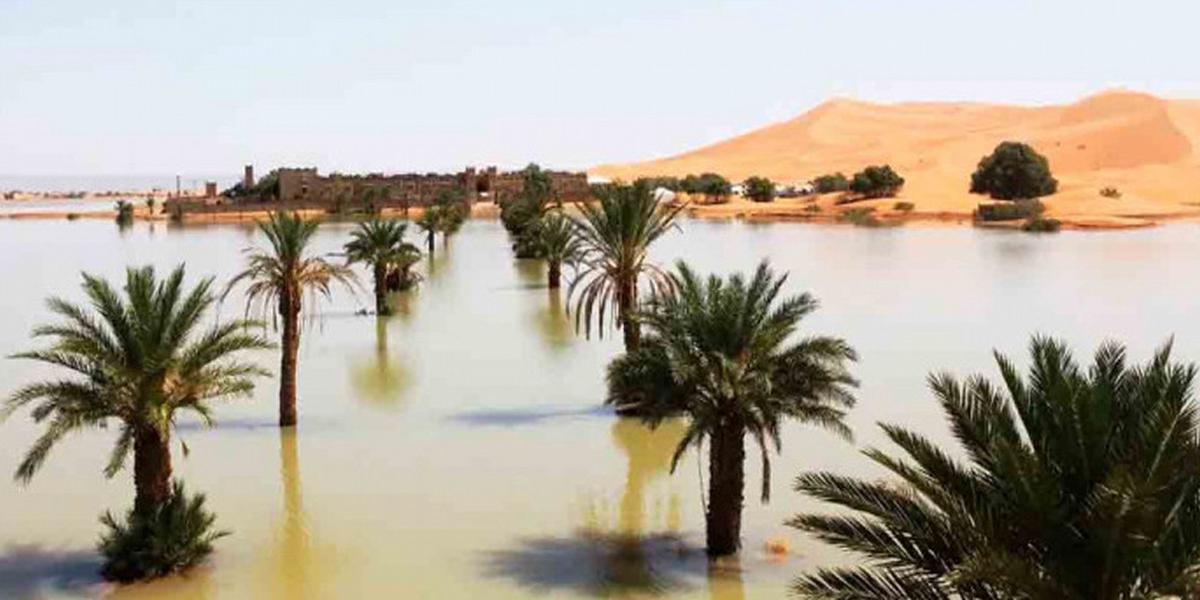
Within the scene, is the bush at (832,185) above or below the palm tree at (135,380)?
above

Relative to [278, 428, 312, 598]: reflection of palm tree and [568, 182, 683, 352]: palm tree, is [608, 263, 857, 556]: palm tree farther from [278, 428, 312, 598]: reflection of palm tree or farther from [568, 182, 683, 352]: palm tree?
[568, 182, 683, 352]: palm tree

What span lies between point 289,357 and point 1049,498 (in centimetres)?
1499

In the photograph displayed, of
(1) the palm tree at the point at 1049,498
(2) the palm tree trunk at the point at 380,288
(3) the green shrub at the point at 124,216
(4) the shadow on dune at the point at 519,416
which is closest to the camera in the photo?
(1) the palm tree at the point at 1049,498

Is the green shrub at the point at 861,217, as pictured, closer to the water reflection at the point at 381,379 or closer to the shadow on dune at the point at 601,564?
the water reflection at the point at 381,379

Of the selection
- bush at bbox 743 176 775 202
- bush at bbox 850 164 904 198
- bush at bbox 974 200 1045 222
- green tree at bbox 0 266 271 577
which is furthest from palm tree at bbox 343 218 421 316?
bush at bbox 743 176 775 202

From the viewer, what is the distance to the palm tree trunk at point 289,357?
19.8 metres

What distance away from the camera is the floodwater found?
13.0 meters

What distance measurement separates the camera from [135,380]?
1276cm

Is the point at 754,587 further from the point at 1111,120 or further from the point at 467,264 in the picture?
the point at 1111,120

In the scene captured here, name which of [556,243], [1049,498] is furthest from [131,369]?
[556,243]

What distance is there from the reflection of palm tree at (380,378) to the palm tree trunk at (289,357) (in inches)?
109

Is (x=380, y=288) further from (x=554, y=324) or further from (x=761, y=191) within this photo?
(x=761, y=191)

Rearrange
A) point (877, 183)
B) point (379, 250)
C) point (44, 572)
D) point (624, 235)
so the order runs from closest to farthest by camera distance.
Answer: point (44, 572), point (624, 235), point (379, 250), point (877, 183)

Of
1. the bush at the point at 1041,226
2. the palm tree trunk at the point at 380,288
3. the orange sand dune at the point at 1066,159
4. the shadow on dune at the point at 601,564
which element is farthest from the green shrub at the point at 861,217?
the shadow on dune at the point at 601,564
